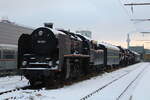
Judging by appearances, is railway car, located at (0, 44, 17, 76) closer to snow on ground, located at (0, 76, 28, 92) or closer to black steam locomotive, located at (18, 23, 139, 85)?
snow on ground, located at (0, 76, 28, 92)

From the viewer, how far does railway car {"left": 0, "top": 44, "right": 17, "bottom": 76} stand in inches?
1065

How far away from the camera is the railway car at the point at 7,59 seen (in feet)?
88.7

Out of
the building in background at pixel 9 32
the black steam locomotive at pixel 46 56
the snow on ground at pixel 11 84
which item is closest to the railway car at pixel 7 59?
the building in background at pixel 9 32

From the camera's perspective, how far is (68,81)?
2031 cm

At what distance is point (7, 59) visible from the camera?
27.9 meters

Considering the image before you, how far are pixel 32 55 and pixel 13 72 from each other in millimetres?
11940

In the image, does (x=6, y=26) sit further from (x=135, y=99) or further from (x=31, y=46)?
(x=135, y=99)

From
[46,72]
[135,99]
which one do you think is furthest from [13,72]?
[135,99]

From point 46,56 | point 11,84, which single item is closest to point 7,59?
point 11,84

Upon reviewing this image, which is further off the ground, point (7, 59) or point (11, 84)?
point (7, 59)

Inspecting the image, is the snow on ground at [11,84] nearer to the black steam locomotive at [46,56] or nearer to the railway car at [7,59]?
the black steam locomotive at [46,56]

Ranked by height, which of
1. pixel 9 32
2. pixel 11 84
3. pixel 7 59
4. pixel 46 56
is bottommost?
pixel 11 84

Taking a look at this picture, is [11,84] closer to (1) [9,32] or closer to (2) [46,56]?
(2) [46,56]

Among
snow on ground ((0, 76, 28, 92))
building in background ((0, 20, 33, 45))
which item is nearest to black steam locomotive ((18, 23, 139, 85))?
snow on ground ((0, 76, 28, 92))
